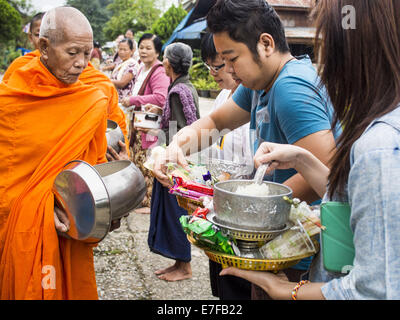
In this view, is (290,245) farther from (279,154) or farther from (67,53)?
(67,53)

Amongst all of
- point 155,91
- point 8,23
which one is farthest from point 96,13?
point 155,91

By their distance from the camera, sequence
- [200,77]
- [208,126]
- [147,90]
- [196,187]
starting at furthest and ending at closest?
[200,77], [147,90], [208,126], [196,187]

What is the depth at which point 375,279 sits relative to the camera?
91cm

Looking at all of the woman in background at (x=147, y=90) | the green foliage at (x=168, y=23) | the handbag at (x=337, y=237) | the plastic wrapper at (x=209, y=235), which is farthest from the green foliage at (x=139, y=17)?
the handbag at (x=337, y=237)

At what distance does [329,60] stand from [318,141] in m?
0.50

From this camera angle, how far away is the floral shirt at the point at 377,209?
879 mm

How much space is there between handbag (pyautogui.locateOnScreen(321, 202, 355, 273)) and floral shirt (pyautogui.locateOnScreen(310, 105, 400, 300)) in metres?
0.10

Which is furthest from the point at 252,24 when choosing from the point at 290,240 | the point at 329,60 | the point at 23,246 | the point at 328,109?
the point at 23,246

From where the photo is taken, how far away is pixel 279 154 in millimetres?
1368

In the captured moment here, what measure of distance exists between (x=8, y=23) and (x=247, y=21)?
3662cm

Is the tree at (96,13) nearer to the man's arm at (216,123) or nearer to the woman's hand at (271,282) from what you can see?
the man's arm at (216,123)

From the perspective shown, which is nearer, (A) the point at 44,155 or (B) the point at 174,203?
(A) the point at 44,155

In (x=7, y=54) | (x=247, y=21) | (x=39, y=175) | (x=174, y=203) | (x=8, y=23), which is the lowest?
(x=7, y=54)

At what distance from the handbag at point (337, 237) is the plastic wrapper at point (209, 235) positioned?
12.7 inches
